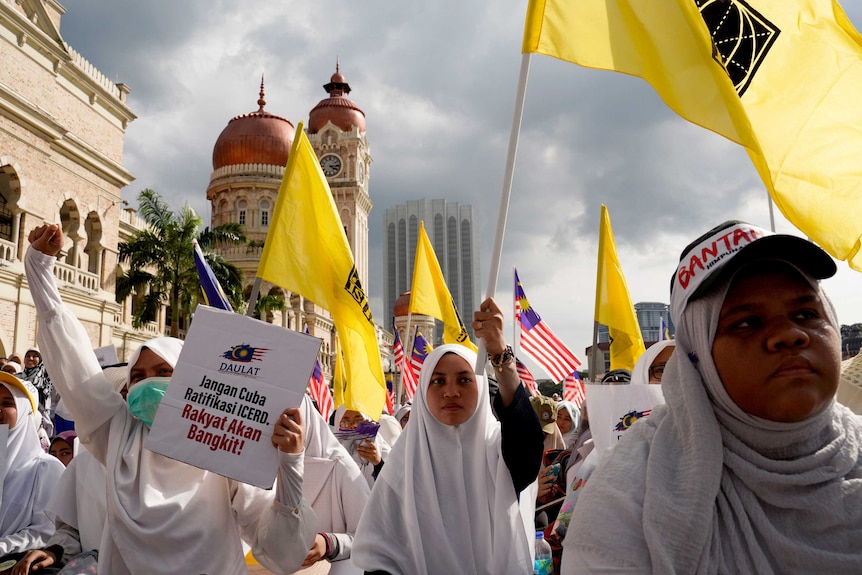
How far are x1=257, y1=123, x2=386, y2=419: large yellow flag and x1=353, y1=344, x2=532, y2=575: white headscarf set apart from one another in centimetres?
181

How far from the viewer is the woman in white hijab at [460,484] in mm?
2877

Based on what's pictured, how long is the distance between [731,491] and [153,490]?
Answer: 2.26 meters

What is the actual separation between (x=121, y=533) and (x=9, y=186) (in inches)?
721

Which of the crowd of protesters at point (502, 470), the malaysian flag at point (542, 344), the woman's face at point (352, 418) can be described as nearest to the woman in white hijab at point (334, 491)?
→ the crowd of protesters at point (502, 470)

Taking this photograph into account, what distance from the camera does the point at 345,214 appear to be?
2114 inches

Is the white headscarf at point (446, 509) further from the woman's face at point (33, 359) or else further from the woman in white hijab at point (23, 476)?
the woman's face at point (33, 359)

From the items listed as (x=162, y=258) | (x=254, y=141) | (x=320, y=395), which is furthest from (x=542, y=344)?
(x=254, y=141)

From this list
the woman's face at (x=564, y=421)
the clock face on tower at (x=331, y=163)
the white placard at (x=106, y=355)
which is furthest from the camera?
the clock face on tower at (x=331, y=163)

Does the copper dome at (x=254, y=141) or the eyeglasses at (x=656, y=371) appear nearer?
the eyeglasses at (x=656, y=371)

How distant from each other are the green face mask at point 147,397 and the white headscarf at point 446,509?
1.06m

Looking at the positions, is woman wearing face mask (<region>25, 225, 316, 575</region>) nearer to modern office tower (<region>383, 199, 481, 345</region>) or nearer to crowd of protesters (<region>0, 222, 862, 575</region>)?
crowd of protesters (<region>0, 222, 862, 575</region>)

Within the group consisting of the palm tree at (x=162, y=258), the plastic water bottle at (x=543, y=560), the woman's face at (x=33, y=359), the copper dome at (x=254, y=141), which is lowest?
the plastic water bottle at (x=543, y=560)

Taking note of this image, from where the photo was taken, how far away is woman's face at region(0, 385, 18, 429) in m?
4.00

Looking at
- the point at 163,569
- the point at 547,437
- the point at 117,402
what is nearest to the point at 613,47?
the point at 117,402
